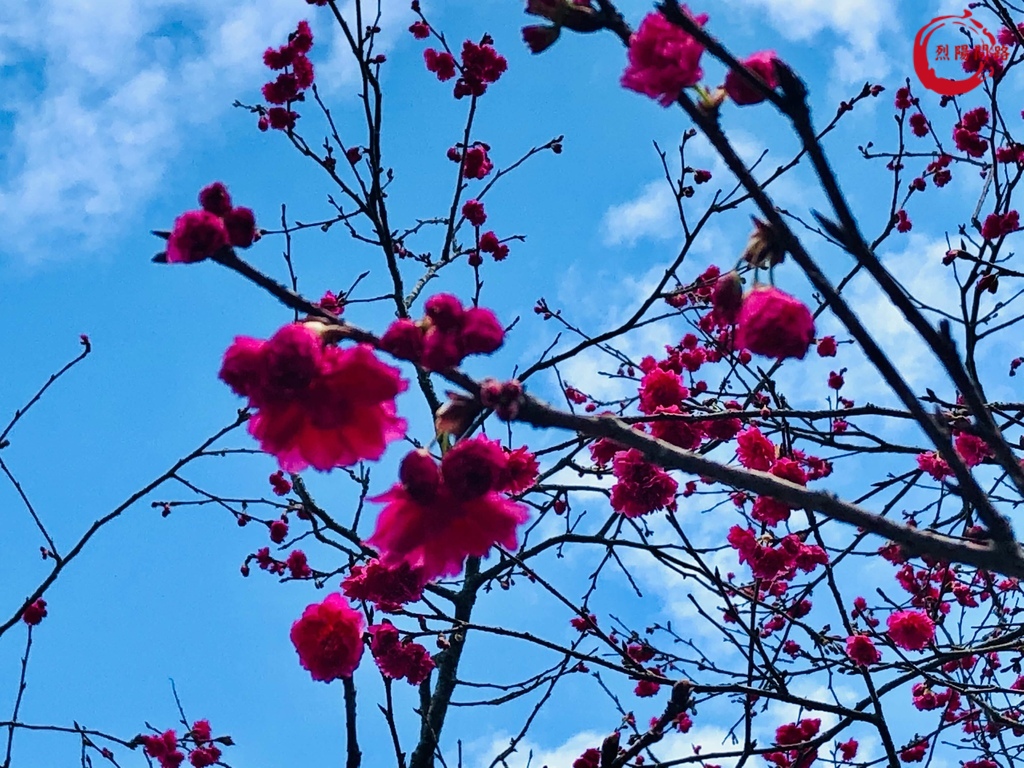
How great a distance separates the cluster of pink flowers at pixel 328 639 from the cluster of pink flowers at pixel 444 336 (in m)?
1.17

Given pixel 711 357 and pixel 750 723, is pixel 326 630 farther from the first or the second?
pixel 711 357

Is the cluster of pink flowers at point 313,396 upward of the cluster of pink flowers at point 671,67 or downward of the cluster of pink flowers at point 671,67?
downward

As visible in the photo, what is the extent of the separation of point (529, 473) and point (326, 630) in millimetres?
794

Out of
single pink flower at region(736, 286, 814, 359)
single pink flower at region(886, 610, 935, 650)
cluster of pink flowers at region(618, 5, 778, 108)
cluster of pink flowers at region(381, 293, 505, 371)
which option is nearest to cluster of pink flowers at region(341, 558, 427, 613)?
cluster of pink flowers at region(381, 293, 505, 371)

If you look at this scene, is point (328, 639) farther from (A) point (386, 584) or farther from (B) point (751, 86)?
(B) point (751, 86)

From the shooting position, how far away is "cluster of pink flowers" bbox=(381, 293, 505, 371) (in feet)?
4.07

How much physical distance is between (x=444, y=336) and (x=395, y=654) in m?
2.47

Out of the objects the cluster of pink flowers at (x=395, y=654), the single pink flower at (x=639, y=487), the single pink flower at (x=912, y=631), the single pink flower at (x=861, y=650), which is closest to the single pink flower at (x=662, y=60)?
the single pink flower at (x=639, y=487)

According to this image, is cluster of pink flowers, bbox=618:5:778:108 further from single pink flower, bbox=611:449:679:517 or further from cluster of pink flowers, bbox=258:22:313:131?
cluster of pink flowers, bbox=258:22:313:131

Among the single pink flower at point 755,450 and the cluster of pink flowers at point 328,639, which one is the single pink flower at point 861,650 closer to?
the single pink flower at point 755,450

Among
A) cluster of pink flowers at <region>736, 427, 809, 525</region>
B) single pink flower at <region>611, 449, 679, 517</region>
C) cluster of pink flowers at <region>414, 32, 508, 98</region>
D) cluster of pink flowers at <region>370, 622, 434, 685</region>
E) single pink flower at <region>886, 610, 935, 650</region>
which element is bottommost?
single pink flower at <region>886, 610, 935, 650</region>

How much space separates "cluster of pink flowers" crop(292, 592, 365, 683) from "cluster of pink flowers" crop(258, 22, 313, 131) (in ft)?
14.3

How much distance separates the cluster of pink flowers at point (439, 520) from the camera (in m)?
1.40

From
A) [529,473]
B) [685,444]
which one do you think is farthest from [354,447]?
[685,444]
